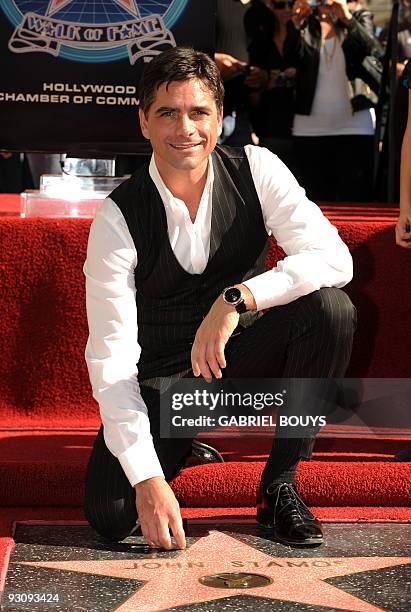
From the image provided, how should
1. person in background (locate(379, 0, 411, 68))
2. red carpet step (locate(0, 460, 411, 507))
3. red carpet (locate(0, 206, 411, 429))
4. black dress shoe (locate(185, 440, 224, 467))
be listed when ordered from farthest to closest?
1. person in background (locate(379, 0, 411, 68))
2. red carpet (locate(0, 206, 411, 429))
3. black dress shoe (locate(185, 440, 224, 467))
4. red carpet step (locate(0, 460, 411, 507))

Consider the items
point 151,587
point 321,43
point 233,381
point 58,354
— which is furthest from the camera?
point 321,43

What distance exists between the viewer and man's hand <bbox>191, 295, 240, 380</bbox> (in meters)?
2.15

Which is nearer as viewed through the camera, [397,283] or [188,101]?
[188,101]

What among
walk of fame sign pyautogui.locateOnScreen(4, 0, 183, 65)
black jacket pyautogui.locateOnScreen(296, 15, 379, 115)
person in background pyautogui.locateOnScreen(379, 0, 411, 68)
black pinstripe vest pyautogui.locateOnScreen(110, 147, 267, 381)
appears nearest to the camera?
black pinstripe vest pyautogui.locateOnScreen(110, 147, 267, 381)

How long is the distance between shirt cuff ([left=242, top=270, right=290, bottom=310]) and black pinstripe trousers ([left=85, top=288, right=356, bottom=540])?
8 cm

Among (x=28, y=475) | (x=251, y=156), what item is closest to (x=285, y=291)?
(x=251, y=156)

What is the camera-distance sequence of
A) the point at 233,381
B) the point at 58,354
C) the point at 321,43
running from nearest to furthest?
1. the point at 233,381
2. the point at 58,354
3. the point at 321,43

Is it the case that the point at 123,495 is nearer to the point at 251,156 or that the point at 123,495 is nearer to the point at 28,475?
the point at 28,475

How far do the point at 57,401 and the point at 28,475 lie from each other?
16.7 inches

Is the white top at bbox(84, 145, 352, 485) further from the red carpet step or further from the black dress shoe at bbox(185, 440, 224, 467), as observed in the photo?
the black dress shoe at bbox(185, 440, 224, 467)

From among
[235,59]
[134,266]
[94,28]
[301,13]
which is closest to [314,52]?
[301,13]

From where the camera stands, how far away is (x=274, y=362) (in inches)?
93.8

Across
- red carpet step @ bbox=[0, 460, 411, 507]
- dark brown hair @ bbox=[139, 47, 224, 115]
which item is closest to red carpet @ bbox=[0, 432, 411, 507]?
red carpet step @ bbox=[0, 460, 411, 507]

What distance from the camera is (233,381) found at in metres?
2.43
